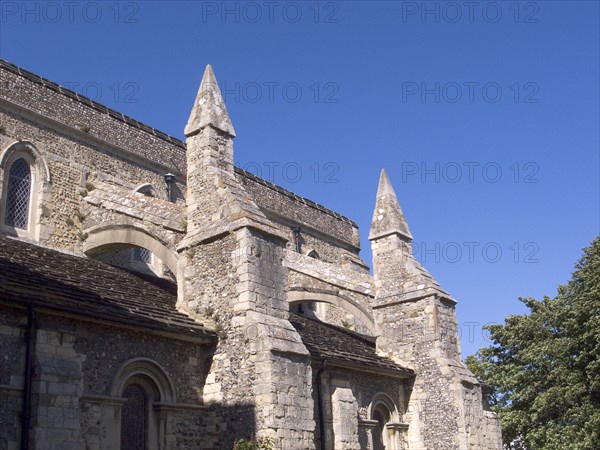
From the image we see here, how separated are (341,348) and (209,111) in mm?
6453

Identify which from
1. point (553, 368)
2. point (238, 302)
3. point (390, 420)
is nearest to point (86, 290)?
point (238, 302)

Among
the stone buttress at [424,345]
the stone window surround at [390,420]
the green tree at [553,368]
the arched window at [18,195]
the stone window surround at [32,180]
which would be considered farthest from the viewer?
the green tree at [553,368]

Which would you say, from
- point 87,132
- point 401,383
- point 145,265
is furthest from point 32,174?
point 401,383

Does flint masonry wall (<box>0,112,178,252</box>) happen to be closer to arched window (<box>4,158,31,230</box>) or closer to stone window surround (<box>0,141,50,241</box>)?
stone window surround (<box>0,141,50,241</box>)

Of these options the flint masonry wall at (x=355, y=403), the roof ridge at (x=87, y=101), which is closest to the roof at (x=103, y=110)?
the roof ridge at (x=87, y=101)

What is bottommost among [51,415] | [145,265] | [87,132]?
[51,415]

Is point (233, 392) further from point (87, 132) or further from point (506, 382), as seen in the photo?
point (506, 382)

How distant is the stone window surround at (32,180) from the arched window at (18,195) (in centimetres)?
8

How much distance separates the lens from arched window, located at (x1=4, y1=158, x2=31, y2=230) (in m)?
16.9

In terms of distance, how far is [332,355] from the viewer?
16.1 meters

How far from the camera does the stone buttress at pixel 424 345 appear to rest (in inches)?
703

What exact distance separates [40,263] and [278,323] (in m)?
4.48

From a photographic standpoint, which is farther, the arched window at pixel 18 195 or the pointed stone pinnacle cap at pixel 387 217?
the pointed stone pinnacle cap at pixel 387 217

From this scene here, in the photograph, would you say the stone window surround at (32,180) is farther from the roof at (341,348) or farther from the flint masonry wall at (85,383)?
the roof at (341,348)
